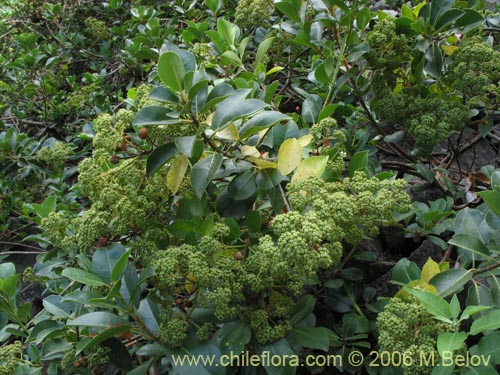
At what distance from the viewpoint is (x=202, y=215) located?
1389 millimetres

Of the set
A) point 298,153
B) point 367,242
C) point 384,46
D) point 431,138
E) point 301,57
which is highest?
point 384,46

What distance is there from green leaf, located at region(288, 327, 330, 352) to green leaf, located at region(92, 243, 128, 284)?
507mm

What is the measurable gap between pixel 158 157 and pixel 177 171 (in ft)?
0.21

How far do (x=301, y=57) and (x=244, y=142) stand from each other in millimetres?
1475

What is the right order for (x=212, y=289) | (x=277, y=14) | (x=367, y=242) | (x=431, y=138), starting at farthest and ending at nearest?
1. (x=277, y=14)
2. (x=367, y=242)
3. (x=431, y=138)
4. (x=212, y=289)

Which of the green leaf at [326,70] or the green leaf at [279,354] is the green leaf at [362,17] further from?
the green leaf at [279,354]

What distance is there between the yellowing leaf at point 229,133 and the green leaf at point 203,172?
64 millimetres

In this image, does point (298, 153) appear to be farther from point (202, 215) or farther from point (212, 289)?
point (212, 289)

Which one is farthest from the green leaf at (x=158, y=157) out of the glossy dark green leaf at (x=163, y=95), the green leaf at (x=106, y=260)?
the green leaf at (x=106, y=260)

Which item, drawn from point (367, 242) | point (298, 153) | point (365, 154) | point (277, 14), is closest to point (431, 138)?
point (365, 154)

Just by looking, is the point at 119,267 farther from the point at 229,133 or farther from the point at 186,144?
the point at 229,133

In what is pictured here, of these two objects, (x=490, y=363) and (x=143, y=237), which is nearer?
(x=490, y=363)

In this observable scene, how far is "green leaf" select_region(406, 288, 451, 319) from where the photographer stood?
1.11m

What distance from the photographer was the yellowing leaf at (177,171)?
130cm
